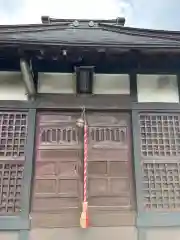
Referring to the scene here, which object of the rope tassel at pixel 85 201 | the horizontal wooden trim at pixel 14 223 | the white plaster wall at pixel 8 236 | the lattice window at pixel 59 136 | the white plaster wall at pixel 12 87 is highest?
the white plaster wall at pixel 12 87

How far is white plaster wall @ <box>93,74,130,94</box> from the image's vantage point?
17.9ft

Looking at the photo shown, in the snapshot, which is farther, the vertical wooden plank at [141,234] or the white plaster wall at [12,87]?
the white plaster wall at [12,87]

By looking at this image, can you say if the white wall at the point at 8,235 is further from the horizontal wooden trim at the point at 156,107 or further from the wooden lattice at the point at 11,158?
the horizontal wooden trim at the point at 156,107

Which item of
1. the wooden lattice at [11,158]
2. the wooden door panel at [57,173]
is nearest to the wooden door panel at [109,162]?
the wooden door panel at [57,173]

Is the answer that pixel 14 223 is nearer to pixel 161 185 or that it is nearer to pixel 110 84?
pixel 161 185

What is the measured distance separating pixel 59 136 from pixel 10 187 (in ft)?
3.47

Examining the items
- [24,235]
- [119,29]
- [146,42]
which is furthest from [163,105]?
[24,235]

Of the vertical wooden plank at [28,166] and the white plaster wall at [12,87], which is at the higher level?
the white plaster wall at [12,87]

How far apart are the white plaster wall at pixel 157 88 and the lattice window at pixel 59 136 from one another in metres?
1.21

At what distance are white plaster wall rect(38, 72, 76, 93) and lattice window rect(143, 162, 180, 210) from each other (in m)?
1.70

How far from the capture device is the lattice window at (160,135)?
5.23m

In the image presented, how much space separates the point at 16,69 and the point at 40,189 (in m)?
1.93

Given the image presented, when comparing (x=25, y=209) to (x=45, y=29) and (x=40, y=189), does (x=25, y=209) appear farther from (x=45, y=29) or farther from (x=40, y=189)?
(x=45, y=29)

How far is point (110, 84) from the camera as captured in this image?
5.48m
